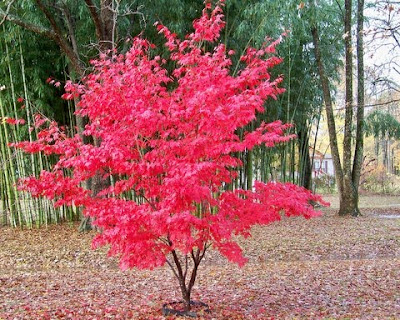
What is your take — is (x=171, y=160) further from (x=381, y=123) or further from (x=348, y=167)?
(x=381, y=123)

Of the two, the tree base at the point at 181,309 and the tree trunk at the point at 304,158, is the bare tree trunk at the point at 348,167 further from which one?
the tree base at the point at 181,309

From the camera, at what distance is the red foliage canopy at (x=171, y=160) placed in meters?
3.21

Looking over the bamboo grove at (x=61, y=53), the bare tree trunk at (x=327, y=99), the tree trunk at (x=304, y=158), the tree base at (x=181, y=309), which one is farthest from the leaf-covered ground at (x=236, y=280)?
the tree trunk at (x=304, y=158)

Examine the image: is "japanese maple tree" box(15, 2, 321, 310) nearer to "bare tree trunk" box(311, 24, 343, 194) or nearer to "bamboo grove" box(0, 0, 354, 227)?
"bamboo grove" box(0, 0, 354, 227)

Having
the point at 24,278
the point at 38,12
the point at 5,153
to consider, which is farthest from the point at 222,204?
the point at 5,153

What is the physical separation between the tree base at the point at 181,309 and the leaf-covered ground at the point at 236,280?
82 mm

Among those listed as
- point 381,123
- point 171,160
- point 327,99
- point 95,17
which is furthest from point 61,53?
point 381,123

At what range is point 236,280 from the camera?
514 cm

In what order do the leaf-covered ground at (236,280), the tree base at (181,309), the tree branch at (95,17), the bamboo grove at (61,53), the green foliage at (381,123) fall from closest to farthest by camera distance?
the tree base at (181,309) < the leaf-covered ground at (236,280) < the tree branch at (95,17) < the bamboo grove at (61,53) < the green foliage at (381,123)

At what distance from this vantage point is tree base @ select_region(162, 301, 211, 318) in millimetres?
3791

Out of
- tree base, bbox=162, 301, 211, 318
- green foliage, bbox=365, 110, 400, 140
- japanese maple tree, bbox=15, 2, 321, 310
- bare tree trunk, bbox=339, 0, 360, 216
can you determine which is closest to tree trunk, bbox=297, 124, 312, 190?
bare tree trunk, bbox=339, 0, 360, 216

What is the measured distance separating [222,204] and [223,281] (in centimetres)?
183

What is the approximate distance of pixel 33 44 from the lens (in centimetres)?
842

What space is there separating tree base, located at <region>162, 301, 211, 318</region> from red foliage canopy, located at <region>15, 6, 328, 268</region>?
54 centimetres
